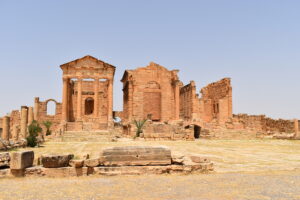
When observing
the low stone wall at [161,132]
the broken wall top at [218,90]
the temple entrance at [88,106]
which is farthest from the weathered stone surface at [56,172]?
the temple entrance at [88,106]

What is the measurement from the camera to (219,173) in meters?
8.04

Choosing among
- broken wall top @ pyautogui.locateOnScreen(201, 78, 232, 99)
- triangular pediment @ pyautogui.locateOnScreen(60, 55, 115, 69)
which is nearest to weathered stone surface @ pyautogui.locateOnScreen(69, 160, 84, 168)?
triangular pediment @ pyautogui.locateOnScreen(60, 55, 115, 69)

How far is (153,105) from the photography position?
3784cm

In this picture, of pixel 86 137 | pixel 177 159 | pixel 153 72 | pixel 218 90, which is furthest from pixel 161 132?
pixel 177 159

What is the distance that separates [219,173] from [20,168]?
5.56 meters

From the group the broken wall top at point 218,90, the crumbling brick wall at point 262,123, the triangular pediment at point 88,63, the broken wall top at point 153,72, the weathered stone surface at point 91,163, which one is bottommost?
the weathered stone surface at point 91,163

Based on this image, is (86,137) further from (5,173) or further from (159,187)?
(159,187)

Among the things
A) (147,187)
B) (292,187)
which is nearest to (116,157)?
(147,187)

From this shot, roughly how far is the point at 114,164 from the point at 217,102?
33.5 metres

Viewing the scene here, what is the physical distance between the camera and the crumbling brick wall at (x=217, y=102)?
126 ft

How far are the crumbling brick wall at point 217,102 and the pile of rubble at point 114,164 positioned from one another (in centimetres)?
3078

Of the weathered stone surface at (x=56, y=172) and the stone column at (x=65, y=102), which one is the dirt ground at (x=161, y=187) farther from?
the stone column at (x=65, y=102)

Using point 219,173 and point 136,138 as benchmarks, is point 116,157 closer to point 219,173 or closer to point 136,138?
point 219,173

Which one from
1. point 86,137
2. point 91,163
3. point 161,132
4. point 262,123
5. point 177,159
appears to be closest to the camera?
point 91,163
